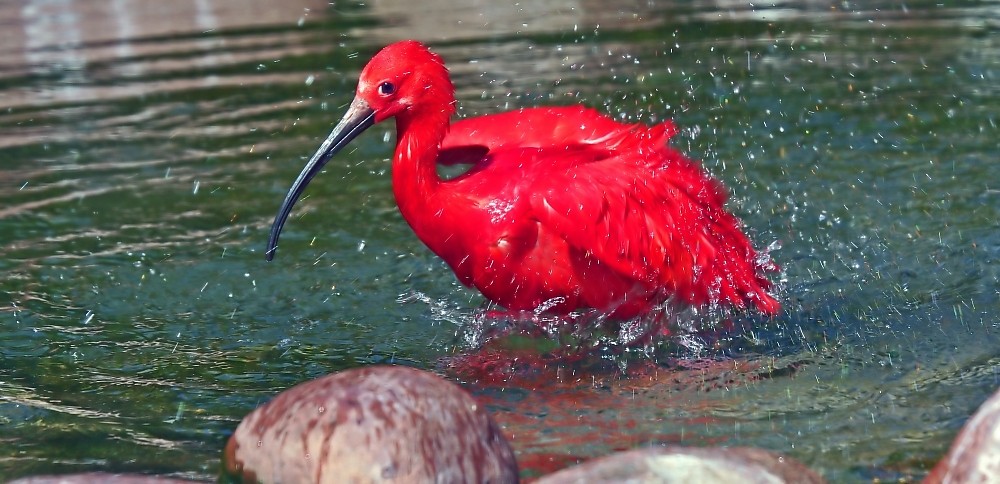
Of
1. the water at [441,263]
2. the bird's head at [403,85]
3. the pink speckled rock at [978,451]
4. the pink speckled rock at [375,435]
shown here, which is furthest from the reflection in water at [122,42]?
the pink speckled rock at [978,451]

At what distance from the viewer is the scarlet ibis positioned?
443 cm

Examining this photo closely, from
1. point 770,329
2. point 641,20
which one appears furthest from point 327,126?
point 770,329

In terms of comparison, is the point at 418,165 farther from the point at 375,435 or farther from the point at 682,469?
the point at 682,469

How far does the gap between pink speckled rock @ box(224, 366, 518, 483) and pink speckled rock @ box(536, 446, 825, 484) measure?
0.21 m

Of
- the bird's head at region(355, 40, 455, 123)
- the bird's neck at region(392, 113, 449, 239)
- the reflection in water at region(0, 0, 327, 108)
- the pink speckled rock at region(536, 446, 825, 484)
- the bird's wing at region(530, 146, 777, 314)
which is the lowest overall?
the pink speckled rock at region(536, 446, 825, 484)

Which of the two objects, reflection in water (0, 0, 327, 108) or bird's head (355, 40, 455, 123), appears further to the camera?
reflection in water (0, 0, 327, 108)

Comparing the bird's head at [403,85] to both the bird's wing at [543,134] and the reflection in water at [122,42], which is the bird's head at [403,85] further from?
the reflection in water at [122,42]

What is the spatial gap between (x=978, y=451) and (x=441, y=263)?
302cm

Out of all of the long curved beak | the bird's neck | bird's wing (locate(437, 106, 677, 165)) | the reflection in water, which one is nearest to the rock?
the bird's neck

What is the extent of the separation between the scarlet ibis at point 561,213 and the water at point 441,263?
0.84 ft

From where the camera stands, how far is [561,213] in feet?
14.4

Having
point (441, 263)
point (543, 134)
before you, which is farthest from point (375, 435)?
point (441, 263)

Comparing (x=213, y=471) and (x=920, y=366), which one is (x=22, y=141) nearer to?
(x=213, y=471)

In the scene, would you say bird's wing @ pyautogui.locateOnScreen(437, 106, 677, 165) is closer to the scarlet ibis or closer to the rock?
the scarlet ibis
